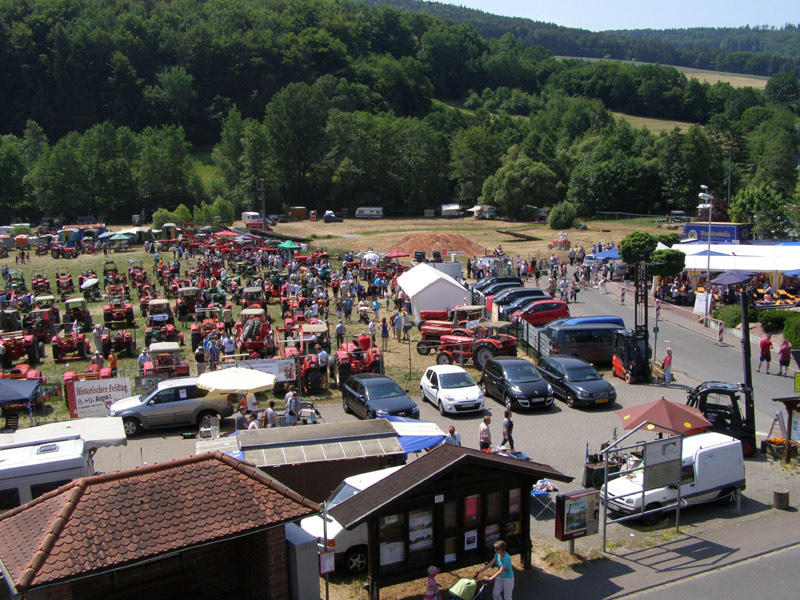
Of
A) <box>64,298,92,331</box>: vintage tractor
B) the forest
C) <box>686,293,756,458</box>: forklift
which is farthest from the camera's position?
the forest

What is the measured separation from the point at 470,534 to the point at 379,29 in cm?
17494

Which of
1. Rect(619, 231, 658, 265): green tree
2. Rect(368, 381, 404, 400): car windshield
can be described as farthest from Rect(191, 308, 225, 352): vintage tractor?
Rect(619, 231, 658, 265): green tree

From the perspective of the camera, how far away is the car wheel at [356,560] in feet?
35.1

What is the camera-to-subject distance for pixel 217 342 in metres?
24.0

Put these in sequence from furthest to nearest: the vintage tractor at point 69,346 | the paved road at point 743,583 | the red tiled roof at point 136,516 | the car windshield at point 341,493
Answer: the vintage tractor at point 69,346 → the car windshield at point 341,493 → the paved road at point 743,583 → the red tiled roof at point 136,516

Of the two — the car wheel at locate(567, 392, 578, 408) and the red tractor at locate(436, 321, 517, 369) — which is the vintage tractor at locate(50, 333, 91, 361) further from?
the car wheel at locate(567, 392, 578, 408)

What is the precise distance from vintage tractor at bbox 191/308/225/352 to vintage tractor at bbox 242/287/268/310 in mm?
2220

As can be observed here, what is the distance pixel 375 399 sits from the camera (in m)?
18.0

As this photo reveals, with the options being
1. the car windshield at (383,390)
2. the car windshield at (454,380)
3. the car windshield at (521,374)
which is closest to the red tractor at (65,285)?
the car windshield at (383,390)

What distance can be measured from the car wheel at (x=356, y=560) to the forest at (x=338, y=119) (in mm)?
52150

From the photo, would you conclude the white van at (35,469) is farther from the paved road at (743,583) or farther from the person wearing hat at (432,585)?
the paved road at (743,583)

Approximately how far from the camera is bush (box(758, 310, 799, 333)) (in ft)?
88.2

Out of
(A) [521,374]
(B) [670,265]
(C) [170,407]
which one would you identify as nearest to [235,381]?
(C) [170,407]

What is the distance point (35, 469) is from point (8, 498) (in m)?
0.60
